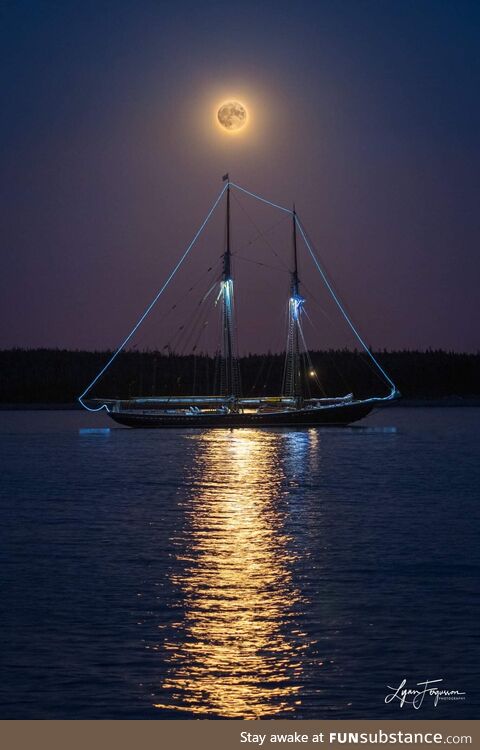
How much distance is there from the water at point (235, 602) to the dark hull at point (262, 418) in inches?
2875

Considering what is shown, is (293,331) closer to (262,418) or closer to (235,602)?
(262,418)

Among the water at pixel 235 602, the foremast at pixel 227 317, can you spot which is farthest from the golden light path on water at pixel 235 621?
the foremast at pixel 227 317

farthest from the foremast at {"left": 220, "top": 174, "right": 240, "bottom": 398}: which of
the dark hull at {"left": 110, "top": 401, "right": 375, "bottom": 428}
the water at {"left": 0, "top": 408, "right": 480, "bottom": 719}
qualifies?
the water at {"left": 0, "top": 408, "right": 480, "bottom": 719}

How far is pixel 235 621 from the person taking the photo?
20.4 meters

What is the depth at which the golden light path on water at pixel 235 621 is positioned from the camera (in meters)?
15.7

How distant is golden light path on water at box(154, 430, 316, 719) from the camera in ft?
51.5

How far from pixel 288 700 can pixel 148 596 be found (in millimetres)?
8034

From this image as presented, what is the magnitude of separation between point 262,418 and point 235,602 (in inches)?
4104

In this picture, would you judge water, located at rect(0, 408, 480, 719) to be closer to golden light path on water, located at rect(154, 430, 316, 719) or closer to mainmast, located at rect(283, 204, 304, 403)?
golden light path on water, located at rect(154, 430, 316, 719)

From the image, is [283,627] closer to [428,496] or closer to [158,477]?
[428,496]

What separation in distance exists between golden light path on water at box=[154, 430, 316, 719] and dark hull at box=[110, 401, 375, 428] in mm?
82151
